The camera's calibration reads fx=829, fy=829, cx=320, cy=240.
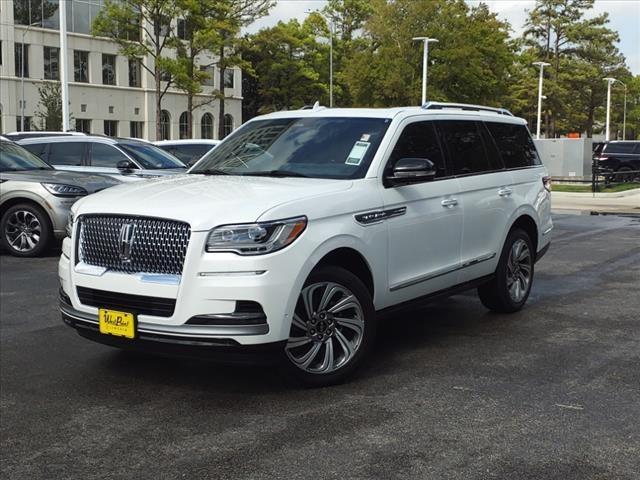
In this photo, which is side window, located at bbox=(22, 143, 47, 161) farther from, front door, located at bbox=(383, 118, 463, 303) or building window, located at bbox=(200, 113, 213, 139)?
building window, located at bbox=(200, 113, 213, 139)

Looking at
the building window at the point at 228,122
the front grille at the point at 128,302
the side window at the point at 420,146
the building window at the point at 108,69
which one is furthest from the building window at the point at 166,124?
the front grille at the point at 128,302

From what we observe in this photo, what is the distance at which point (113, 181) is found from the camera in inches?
504

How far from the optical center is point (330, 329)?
18.0 feet

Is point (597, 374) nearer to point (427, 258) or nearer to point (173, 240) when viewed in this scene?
point (427, 258)

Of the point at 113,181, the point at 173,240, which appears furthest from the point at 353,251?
the point at 113,181

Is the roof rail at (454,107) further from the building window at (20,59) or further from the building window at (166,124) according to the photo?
the building window at (166,124)

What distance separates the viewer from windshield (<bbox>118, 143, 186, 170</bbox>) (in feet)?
48.0

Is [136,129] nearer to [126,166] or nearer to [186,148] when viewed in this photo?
[186,148]

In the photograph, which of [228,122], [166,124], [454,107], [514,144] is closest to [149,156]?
[514,144]

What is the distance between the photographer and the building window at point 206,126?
67.2m

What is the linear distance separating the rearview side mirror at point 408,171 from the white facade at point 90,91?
147 ft

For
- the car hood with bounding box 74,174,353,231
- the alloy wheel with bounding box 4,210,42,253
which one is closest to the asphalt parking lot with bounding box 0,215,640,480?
the car hood with bounding box 74,174,353,231

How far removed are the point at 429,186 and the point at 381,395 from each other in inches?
72.9

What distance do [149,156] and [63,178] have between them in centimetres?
280
